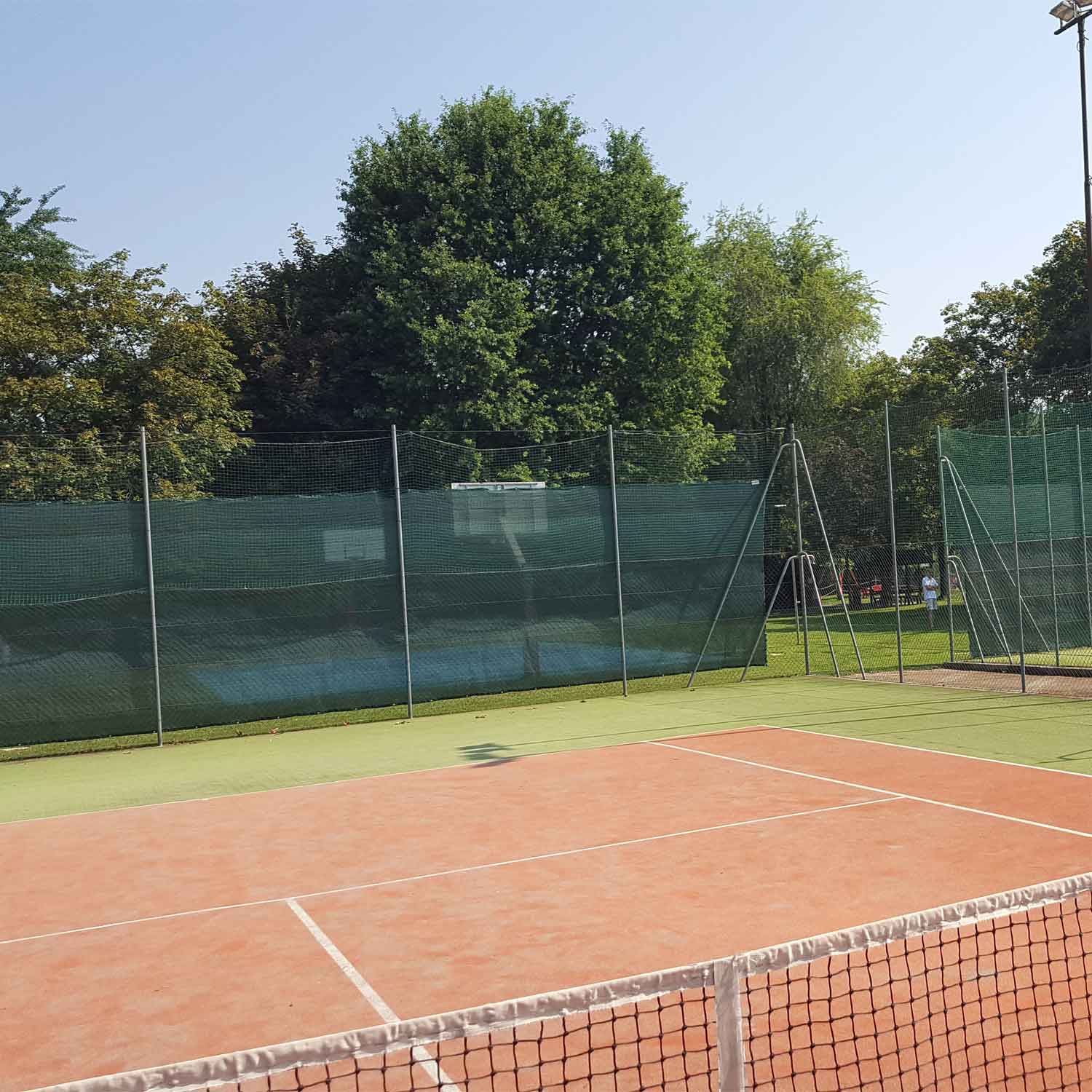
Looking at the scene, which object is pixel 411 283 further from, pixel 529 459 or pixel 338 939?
pixel 338 939

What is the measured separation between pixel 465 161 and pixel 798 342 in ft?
43.5

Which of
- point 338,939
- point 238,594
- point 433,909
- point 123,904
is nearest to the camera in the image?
point 338,939

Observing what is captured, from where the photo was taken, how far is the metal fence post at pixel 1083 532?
13828mm

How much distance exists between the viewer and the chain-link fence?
12125 millimetres

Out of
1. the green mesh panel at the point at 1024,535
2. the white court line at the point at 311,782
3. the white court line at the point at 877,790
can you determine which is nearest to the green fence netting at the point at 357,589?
the white court line at the point at 311,782

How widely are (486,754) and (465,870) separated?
404cm

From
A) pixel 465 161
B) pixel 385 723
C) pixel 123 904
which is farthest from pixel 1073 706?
pixel 465 161

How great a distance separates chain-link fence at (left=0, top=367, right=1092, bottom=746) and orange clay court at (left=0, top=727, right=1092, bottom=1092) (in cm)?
373

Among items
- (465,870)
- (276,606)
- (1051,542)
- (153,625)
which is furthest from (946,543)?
(465,870)

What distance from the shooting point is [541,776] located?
917 centimetres

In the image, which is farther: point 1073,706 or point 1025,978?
point 1073,706

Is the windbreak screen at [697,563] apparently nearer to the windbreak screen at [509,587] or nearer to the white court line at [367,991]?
the windbreak screen at [509,587]

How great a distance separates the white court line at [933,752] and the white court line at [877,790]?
0.87ft

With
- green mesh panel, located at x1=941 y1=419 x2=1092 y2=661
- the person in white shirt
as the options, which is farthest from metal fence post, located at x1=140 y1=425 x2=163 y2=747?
the person in white shirt
